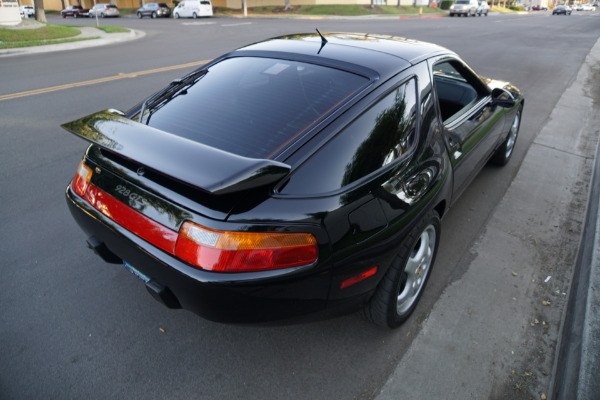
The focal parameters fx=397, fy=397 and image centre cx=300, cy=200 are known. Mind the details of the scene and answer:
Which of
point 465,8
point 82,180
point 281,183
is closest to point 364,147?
point 281,183

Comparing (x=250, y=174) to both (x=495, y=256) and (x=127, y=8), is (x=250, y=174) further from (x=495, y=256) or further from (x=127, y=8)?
(x=127, y=8)

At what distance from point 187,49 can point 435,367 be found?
1436 cm

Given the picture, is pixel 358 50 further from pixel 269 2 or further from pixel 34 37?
pixel 269 2

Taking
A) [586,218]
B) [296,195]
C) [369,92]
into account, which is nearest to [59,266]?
[296,195]

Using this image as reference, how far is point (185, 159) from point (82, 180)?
956 mm

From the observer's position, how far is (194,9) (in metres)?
34.4

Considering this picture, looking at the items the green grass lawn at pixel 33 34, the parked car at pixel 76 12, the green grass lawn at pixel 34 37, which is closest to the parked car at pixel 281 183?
the green grass lawn at pixel 34 37

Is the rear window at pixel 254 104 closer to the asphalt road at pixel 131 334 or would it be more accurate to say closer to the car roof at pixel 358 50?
the car roof at pixel 358 50

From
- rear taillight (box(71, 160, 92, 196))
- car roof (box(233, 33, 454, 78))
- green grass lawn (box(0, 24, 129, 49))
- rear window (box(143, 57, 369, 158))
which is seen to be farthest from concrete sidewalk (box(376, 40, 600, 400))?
green grass lawn (box(0, 24, 129, 49))

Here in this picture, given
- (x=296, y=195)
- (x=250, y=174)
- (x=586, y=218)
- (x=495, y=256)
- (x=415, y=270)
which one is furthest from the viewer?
(x=586, y=218)

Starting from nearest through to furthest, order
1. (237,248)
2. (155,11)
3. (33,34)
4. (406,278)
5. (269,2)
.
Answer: (237,248) → (406,278) → (33,34) → (155,11) → (269,2)

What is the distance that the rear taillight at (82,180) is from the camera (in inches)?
90.0

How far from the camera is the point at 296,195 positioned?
178 centimetres

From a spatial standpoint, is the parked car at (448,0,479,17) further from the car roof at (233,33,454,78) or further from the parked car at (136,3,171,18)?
the car roof at (233,33,454,78)
